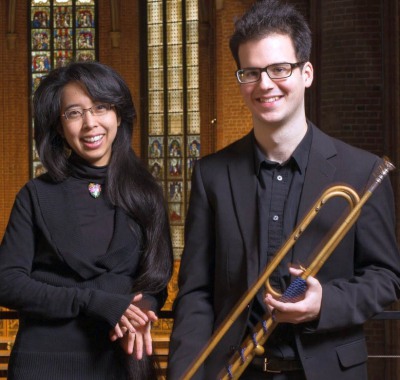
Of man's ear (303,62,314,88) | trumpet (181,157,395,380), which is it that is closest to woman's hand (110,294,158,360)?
trumpet (181,157,395,380)

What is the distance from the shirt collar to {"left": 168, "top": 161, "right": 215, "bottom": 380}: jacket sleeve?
173 millimetres

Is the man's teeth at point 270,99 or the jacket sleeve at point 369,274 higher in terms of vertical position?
the man's teeth at point 270,99

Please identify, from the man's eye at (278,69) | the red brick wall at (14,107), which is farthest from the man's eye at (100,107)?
the red brick wall at (14,107)

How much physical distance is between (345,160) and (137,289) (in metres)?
0.72

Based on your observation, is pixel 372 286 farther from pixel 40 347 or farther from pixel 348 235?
pixel 40 347

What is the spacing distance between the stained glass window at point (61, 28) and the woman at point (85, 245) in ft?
63.2

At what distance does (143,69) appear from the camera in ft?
69.5

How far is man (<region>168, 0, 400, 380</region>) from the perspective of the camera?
2379 millimetres

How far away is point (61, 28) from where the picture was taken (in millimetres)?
21844

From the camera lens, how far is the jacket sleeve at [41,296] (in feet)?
8.52

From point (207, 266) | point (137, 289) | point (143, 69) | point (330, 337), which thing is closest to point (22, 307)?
point (137, 289)

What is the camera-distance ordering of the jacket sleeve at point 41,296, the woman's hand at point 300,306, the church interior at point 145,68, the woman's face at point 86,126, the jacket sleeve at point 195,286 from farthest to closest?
the church interior at point 145,68 → the woman's face at point 86,126 → the jacket sleeve at point 41,296 → the jacket sleeve at point 195,286 → the woman's hand at point 300,306

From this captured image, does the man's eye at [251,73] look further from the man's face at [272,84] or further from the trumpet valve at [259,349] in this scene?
the trumpet valve at [259,349]

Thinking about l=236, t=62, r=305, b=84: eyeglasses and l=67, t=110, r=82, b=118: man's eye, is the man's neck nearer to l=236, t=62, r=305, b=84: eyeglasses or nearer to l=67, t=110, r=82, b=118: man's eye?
l=236, t=62, r=305, b=84: eyeglasses
